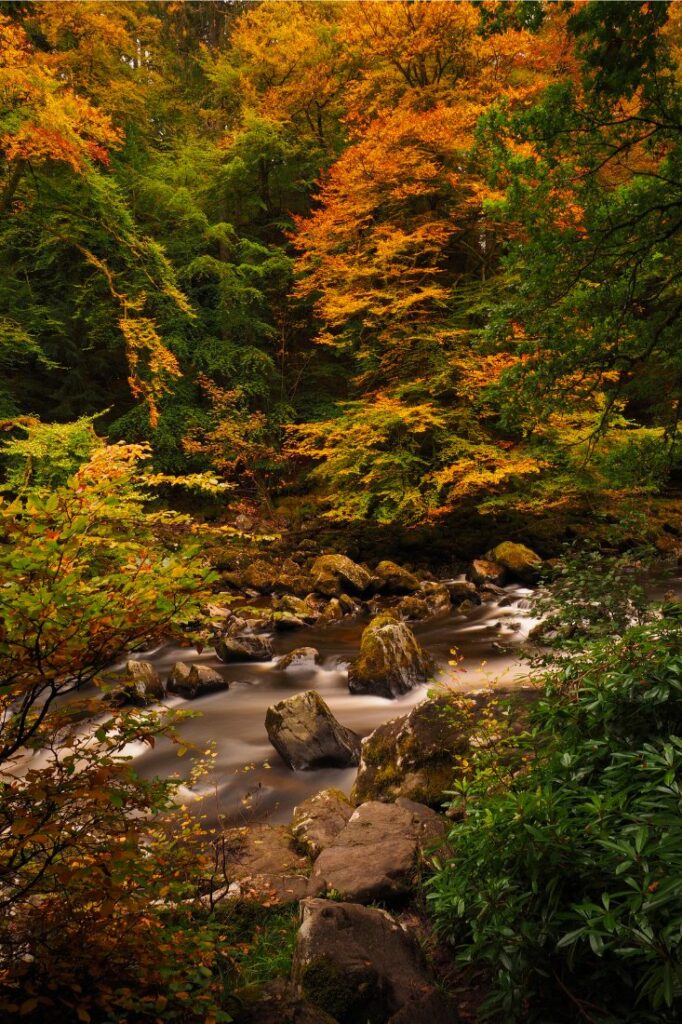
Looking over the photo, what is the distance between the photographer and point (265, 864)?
4.23 meters

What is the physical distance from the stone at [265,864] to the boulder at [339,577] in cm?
735

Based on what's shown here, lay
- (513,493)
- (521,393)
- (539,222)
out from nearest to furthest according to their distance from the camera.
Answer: (539,222) < (521,393) < (513,493)

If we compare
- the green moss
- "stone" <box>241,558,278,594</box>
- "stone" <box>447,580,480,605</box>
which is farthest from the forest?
"stone" <box>447,580,480,605</box>

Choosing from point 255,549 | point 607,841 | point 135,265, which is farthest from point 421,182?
point 607,841

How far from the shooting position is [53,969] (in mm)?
2061

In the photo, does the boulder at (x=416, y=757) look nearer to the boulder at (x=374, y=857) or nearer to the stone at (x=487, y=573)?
the boulder at (x=374, y=857)

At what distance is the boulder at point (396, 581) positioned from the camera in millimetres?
12531

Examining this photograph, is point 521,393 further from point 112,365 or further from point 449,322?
point 112,365

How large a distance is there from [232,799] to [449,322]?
11.7 m

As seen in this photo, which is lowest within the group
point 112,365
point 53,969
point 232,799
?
point 232,799

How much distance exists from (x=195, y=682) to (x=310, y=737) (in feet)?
9.40

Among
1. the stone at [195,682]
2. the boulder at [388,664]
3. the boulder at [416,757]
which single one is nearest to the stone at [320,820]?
the boulder at [416,757]

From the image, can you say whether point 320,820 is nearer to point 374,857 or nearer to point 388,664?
point 374,857

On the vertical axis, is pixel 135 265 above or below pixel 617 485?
above
